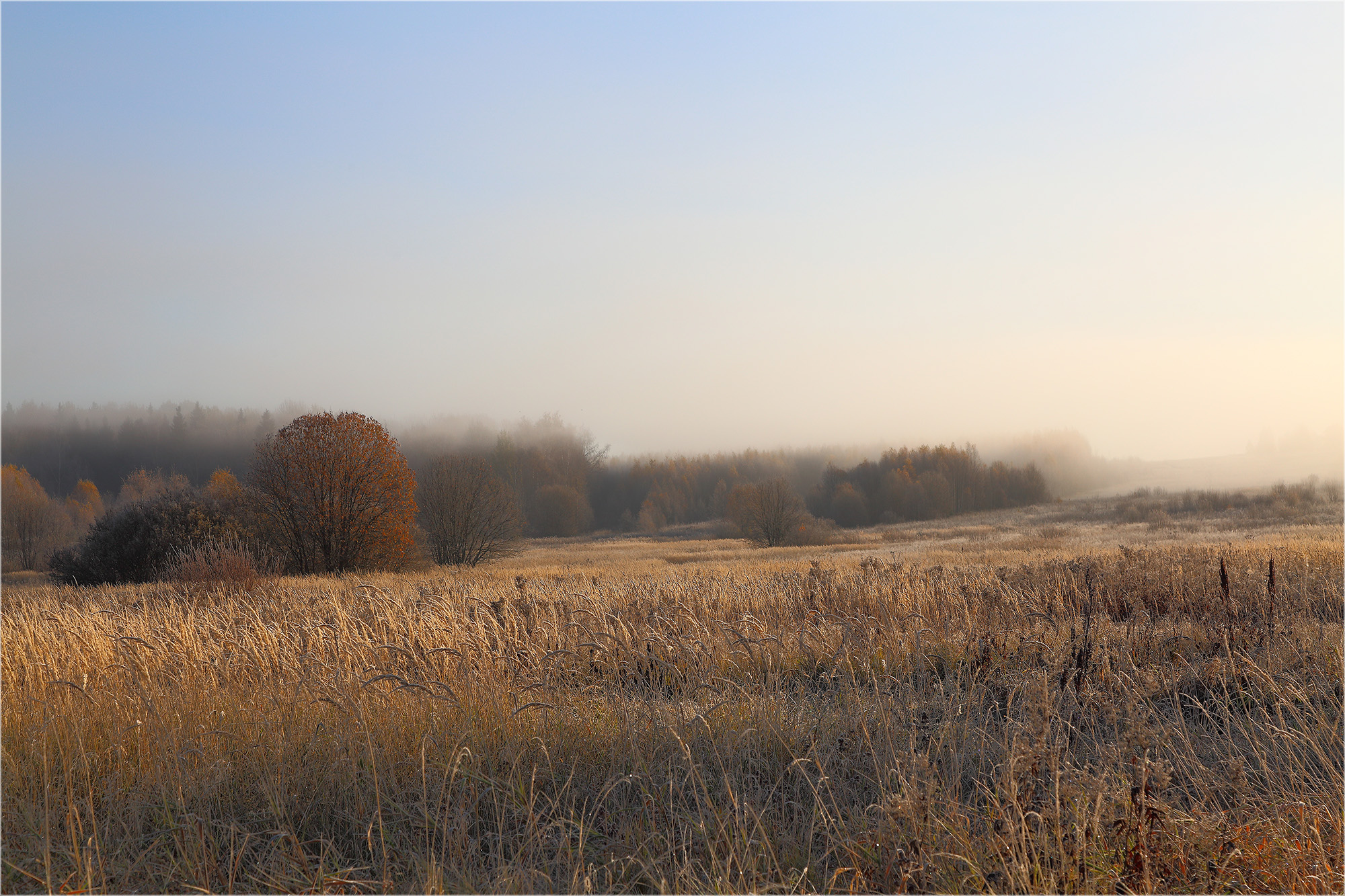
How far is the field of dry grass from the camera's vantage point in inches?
122

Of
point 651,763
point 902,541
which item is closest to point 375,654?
point 651,763

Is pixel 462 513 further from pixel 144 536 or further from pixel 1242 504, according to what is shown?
pixel 1242 504

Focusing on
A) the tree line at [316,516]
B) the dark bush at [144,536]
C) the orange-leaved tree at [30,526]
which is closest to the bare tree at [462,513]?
the tree line at [316,516]

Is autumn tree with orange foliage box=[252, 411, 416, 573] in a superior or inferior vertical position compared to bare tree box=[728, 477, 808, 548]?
superior

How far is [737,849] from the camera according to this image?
10.8ft

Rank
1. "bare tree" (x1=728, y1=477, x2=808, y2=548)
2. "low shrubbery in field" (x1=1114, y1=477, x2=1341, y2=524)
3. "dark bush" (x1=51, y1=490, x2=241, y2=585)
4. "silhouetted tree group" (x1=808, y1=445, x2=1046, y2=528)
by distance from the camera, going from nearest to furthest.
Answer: "dark bush" (x1=51, y1=490, x2=241, y2=585), "low shrubbery in field" (x1=1114, y1=477, x2=1341, y2=524), "bare tree" (x1=728, y1=477, x2=808, y2=548), "silhouetted tree group" (x1=808, y1=445, x2=1046, y2=528)

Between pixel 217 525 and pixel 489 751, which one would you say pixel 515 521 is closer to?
pixel 217 525

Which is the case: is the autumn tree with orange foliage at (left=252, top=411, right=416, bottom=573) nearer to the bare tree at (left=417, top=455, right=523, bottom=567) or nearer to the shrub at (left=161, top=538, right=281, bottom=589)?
the bare tree at (left=417, top=455, right=523, bottom=567)

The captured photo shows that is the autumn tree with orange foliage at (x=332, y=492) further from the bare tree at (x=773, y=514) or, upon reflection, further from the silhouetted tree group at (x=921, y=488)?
the silhouetted tree group at (x=921, y=488)

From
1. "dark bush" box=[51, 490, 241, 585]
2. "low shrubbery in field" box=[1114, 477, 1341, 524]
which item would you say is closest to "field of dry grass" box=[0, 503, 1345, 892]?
"dark bush" box=[51, 490, 241, 585]

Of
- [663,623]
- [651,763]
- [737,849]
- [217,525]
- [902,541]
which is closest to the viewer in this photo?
[737,849]

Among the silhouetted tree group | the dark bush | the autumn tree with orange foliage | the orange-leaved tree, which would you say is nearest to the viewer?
the dark bush

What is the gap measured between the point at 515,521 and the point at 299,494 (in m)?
13.6

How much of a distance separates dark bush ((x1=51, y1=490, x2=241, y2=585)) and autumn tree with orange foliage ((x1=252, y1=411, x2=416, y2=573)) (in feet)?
6.62
